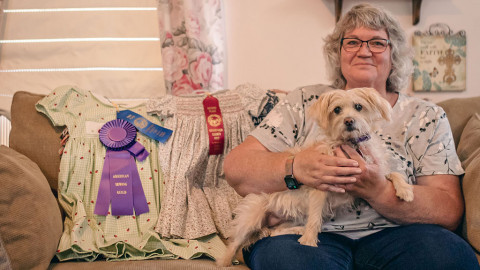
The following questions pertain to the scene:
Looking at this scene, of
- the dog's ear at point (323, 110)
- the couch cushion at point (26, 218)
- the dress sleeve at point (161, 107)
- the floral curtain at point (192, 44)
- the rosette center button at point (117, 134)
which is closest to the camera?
the couch cushion at point (26, 218)

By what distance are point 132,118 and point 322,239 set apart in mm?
1145

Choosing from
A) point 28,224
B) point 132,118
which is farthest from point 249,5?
point 28,224

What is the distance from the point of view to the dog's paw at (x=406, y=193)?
4.81 feet

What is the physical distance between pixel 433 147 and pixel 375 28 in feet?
1.87

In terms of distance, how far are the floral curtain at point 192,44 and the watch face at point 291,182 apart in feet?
3.87

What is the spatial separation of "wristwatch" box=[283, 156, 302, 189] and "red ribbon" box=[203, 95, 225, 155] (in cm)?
58

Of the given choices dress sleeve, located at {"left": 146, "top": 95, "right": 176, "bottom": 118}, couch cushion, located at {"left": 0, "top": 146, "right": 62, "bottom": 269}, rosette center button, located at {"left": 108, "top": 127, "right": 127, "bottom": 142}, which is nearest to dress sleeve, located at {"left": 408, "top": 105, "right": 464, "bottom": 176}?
dress sleeve, located at {"left": 146, "top": 95, "right": 176, "bottom": 118}

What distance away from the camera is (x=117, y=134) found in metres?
2.02

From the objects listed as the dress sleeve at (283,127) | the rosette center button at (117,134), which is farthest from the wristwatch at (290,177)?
the rosette center button at (117,134)

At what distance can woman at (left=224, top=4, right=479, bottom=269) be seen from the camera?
54.6 inches

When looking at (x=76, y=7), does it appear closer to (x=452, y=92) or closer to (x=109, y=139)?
(x=109, y=139)

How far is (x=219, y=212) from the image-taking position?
6.42 feet

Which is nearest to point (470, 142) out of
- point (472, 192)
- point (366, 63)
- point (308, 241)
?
point (472, 192)

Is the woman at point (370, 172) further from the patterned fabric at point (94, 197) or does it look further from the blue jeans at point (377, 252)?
the patterned fabric at point (94, 197)
